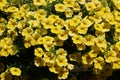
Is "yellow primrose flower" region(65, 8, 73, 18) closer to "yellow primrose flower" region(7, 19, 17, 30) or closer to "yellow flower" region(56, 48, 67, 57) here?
"yellow flower" region(56, 48, 67, 57)

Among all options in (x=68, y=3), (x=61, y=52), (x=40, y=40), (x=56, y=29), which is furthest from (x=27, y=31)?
(x=68, y=3)

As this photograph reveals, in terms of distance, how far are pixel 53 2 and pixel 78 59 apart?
0.62 meters

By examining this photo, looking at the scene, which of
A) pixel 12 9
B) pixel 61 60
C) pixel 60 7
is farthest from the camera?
pixel 12 9

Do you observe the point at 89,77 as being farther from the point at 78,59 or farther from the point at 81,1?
the point at 81,1

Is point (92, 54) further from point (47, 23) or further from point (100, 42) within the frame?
point (47, 23)

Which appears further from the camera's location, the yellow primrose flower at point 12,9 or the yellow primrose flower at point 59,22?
the yellow primrose flower at point 12,9

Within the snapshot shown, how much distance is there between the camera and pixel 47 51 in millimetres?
3971

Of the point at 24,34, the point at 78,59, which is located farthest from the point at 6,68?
the point at 78,59

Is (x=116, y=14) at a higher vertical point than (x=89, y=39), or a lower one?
higher

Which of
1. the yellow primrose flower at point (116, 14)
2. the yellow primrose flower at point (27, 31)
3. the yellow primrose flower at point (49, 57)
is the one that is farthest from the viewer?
the yellow primrose flower at point (116, 14)

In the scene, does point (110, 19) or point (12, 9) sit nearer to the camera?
point (110, 19)

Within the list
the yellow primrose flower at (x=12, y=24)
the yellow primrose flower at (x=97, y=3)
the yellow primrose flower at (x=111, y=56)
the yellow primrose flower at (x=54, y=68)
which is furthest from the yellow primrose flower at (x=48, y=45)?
the yellow primrose flower at (x=97, y=3)

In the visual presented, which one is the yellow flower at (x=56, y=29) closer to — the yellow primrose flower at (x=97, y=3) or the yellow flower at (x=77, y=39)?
the yellow flower at (x=77, y=39)

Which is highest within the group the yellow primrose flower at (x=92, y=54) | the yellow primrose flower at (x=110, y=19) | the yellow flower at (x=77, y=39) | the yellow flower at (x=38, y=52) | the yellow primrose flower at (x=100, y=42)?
the yellow primrose flower at (x=110, y=19)
